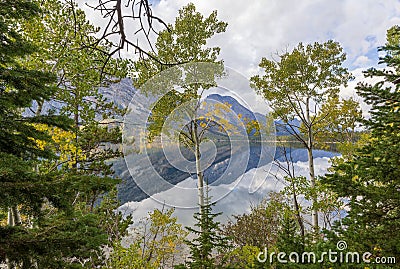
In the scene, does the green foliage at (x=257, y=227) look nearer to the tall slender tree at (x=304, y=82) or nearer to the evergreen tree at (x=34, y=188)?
the tall slender tree at (x=304, y=82)

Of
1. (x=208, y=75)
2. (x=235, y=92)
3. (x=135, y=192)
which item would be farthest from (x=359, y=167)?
(x=135, y=192)

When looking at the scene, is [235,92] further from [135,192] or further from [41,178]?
[135,192]

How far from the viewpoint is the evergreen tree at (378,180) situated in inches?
76.3

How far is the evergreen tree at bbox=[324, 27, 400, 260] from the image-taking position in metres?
1.94

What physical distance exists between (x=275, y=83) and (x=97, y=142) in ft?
17.7

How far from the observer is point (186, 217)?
28.0 ft

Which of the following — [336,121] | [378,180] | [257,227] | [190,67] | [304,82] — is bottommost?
[257,227]

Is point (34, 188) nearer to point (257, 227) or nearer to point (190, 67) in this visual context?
point (190, 67)

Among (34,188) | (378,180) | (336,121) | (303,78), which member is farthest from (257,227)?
(34,188)

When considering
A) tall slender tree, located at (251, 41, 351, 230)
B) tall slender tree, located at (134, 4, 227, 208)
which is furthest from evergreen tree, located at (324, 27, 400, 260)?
tall slender tree, located at (251, 41, 351, 230)

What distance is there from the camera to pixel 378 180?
6.68ft

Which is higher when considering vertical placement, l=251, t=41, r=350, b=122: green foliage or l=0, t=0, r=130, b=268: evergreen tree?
l=251, t=41, r=350, b=122: green foliage

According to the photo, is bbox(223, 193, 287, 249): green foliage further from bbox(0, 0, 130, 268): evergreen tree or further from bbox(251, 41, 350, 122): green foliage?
bbox(0, 0, 130, 268): evergreen tree

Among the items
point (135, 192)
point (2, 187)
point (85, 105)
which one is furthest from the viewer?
point (135, 192)
